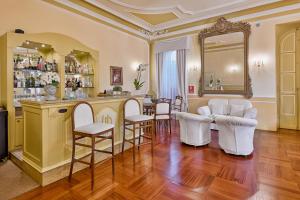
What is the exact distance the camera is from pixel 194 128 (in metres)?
3.50

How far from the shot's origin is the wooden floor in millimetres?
2004

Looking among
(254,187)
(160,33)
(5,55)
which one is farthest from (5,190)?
(160,33)

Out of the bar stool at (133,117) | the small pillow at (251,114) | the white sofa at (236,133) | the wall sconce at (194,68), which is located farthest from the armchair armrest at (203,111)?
the bar stool at (133,117)

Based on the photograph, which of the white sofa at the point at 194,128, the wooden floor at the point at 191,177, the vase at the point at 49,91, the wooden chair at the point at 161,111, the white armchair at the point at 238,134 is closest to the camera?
the wooden floor at the point at 191,177

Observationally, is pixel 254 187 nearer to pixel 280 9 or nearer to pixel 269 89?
pixel 269 89

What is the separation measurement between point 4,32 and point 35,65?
711 mm

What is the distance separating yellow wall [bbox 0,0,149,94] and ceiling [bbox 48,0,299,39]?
0.27 m

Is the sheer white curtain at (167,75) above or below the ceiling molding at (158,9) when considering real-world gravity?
below

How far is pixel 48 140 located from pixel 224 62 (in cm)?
492

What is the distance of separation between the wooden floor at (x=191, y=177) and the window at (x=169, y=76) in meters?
3.32

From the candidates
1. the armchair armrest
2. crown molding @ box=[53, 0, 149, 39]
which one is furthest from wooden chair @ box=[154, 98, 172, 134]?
crown molding @ box=[53, 0, 149, 39]

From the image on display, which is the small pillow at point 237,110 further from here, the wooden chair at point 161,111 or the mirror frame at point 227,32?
the wooden chair at point 161,111

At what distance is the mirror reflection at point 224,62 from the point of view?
505cm

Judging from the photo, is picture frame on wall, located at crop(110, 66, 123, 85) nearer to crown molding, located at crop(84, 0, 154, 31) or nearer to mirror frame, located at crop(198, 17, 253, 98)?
crown molding, located at crop(84, 0, 154, 31)
